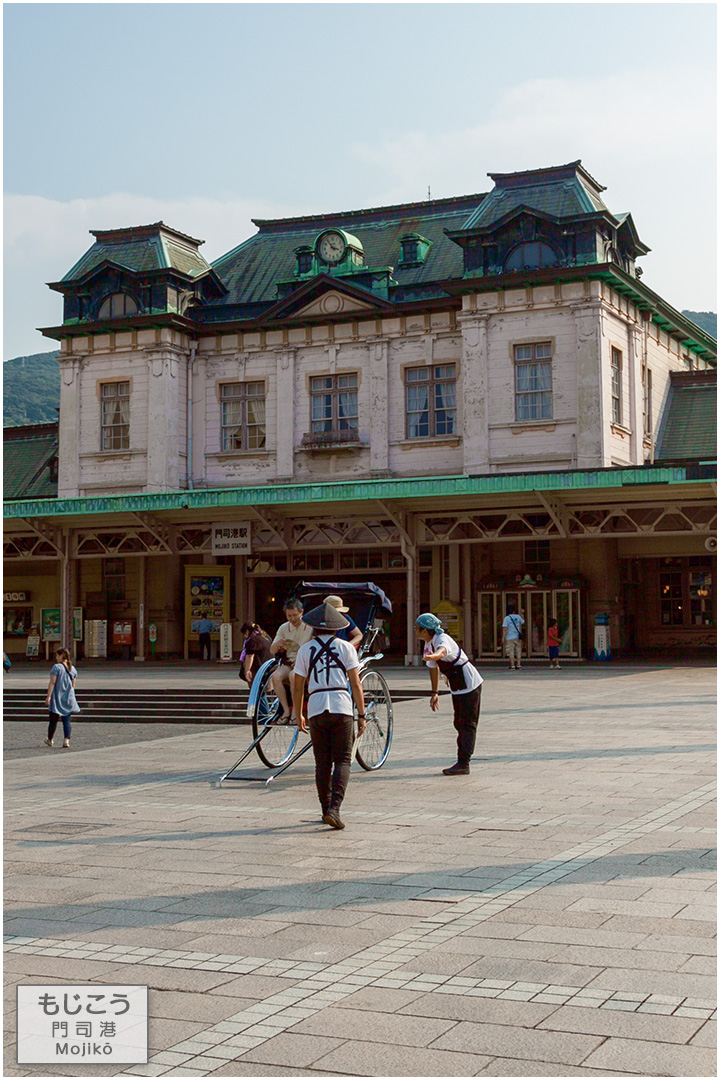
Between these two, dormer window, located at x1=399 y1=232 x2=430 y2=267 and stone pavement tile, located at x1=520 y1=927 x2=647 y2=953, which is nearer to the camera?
stone pavement tile, located at x1=520 y1=927 x2=647 y2=953

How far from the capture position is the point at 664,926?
6367 mm

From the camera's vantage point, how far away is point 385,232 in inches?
1631

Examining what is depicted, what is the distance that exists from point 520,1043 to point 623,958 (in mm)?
1270

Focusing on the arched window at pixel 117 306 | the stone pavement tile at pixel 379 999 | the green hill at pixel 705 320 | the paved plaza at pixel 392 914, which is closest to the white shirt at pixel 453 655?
the paved plaza at pixel 392 914

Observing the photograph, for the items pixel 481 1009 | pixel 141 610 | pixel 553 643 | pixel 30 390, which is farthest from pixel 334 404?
pixel 30 390

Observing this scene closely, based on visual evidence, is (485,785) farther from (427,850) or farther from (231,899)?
(231,899)

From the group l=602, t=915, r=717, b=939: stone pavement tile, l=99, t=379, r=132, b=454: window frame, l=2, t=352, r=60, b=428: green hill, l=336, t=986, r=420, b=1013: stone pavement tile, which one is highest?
l=2, t=352, r=60, b=428: green hill

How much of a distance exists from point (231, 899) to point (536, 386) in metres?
29.4

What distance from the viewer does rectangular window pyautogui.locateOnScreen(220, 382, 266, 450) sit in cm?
3928

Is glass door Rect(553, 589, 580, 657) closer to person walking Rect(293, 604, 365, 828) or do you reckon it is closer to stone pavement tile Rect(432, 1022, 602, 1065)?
person walking Rect(293, 604, 365, 828)

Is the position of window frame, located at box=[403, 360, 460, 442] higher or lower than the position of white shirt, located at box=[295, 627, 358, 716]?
higher

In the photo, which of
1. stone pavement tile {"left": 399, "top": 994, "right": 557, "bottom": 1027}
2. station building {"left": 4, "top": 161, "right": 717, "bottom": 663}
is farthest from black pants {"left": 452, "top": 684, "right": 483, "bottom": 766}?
station building {"left": 4, "top": 161, "right": 717, "bottom": 663}

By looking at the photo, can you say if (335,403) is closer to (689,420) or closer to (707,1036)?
(689,420)

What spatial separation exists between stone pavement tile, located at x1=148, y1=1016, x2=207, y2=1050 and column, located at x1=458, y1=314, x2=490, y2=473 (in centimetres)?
3087
